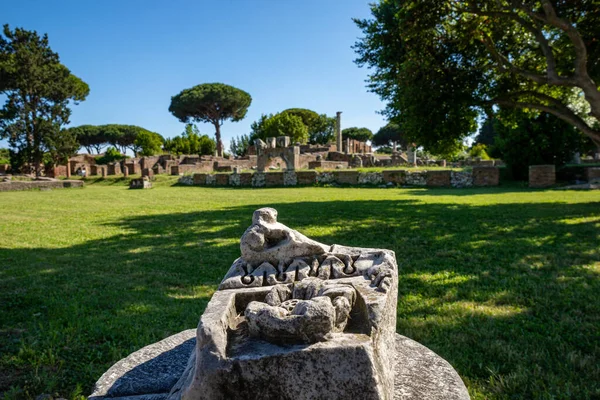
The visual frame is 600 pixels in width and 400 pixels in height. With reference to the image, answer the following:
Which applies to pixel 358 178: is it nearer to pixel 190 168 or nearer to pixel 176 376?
pixel 190 168

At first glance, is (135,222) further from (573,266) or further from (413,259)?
(573,266)

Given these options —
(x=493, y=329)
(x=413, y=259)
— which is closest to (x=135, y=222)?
(x=413, y=259)

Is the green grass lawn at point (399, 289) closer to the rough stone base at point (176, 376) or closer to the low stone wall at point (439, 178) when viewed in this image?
the rough stone base at point (176, 376)

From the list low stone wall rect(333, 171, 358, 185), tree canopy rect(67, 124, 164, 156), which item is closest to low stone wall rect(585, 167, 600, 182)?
low stone wall rect(333, 171, 358, 185)

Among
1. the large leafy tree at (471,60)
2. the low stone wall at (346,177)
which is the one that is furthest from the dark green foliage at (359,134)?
the large leafy tree at (471,60)

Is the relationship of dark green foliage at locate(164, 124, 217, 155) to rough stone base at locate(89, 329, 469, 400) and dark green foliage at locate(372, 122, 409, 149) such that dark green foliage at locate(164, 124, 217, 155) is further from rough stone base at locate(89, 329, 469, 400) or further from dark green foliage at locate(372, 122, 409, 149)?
rough stone base at locate(89, 329, 469, 400)

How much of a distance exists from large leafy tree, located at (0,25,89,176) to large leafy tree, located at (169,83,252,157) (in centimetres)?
2727

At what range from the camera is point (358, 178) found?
21984 millimetres

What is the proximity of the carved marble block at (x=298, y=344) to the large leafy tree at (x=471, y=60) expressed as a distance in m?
9.65

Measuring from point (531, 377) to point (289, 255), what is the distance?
179 centimetres

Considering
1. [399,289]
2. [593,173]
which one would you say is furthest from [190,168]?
[399,289]

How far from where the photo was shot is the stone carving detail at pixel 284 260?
87.6 inches

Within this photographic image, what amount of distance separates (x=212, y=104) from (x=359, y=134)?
33.9m

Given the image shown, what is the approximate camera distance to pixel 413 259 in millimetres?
5691
